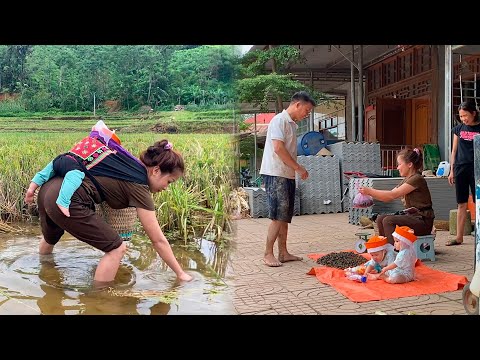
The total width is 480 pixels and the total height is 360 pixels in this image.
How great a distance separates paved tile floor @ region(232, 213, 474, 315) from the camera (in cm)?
247

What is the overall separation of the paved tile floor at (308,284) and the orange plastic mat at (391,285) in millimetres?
53

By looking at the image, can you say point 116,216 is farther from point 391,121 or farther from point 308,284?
point 391,121

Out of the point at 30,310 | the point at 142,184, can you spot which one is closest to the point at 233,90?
the point at 142,184

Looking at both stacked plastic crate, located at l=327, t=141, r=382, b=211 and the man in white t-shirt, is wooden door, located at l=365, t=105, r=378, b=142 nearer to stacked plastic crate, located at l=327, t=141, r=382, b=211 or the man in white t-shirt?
stacked plastic crate, located at l=327, t=141, r=382, b=211

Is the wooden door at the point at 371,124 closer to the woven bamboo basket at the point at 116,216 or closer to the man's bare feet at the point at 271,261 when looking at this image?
the man's bare feet at the point at 271,261

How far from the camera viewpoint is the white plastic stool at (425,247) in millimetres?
3582

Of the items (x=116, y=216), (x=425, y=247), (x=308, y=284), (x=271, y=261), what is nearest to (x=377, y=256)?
(x=308, y=284)

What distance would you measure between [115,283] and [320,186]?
5087 millimetres

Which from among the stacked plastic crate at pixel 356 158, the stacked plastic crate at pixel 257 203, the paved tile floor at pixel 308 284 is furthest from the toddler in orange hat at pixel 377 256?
the stacked plastic crate at pixel 356 158

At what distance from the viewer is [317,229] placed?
5.70 metres

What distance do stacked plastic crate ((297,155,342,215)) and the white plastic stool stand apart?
3863 mm

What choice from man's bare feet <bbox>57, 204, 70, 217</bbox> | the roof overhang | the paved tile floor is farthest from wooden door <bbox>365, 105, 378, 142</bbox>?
man's bare feet <bbox>57, 204, 70, 217</bbox>

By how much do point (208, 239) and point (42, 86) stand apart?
2851 millimetres

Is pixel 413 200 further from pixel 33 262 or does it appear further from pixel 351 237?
pixel 33 262
